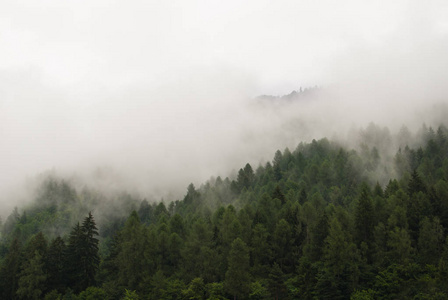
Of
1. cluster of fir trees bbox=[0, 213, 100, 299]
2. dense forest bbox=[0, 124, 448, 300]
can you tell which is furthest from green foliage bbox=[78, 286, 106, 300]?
cluster of fir trees bbox=[0, 213, 100, 299]

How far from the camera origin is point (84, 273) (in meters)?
76.1

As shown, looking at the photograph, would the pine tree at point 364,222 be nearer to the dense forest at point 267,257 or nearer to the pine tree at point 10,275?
the dense forest at point 267,257

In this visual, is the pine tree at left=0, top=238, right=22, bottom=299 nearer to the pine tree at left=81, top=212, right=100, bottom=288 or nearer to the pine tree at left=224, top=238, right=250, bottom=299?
the pine tree at left=81, top=212, right=100, bottom=288

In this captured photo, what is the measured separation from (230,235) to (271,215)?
15156 millimetres

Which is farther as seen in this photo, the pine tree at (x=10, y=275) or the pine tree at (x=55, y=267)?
the pine tree at (x=10, y=275)

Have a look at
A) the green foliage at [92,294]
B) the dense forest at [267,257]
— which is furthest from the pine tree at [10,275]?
the green foliage at [92,294]

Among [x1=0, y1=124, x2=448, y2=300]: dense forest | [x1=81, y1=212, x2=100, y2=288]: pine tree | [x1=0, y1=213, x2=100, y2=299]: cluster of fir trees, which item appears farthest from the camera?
[x1=81, y1=212, x2=100, y2=288]: pine tree

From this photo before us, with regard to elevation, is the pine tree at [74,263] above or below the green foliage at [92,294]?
above

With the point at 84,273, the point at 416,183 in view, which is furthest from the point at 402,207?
the point at 84,273

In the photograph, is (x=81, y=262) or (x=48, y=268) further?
(x=81, y=262)

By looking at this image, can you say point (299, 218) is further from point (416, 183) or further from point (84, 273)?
point (84, 273)

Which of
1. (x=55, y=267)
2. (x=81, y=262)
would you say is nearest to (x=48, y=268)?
(x=55, y=267)

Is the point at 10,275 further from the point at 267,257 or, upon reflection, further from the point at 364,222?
the point at 364,222

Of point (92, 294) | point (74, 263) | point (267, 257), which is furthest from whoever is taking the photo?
point (267, 257)
